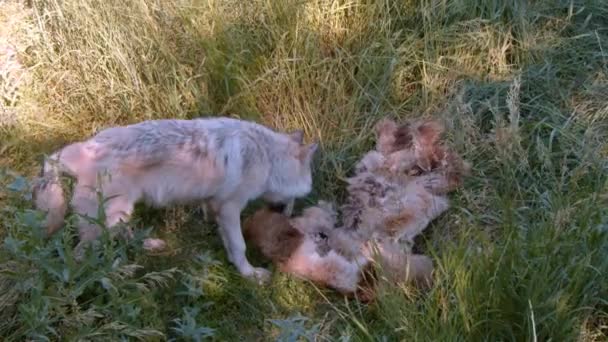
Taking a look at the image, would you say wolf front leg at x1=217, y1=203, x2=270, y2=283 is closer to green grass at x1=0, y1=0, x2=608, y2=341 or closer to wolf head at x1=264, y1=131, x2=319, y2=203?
green grass at x1=0, y1=0, x2=608, y2=341

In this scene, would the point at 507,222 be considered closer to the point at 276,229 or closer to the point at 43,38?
the point at 276,229

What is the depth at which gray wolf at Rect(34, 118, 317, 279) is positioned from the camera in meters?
3.58

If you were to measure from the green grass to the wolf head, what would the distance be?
0.32 m

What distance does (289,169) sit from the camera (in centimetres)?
427

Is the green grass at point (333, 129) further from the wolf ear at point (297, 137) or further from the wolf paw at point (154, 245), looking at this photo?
the wolf ear at point (297, 137)

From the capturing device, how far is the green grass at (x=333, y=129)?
2.99 metres

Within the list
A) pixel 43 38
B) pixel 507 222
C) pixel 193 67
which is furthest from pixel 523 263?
pixel 43 38

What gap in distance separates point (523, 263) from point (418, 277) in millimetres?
608

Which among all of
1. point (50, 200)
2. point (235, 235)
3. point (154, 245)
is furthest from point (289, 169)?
point (50, 200)

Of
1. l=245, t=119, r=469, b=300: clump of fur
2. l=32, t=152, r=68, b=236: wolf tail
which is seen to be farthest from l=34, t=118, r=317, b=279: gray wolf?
l=245, t=119, r=469, b=300: clump of fur

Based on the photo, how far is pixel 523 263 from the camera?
9.81 feet

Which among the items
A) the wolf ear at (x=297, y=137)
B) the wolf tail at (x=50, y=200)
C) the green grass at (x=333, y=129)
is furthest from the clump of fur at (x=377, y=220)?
the wolf tail at (x=50, y=200)

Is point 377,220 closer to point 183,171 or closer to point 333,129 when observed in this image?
point 333,129

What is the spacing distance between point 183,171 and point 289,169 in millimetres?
720
